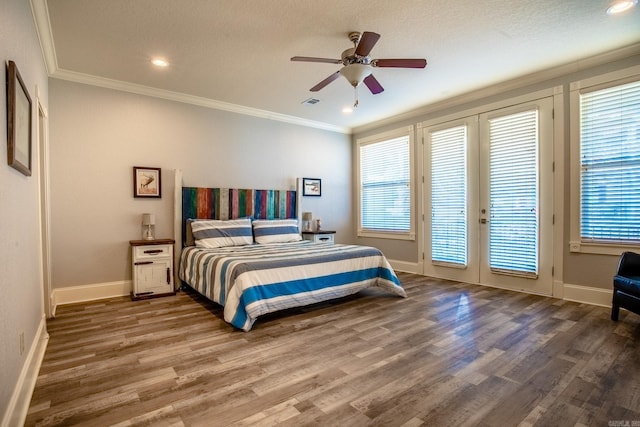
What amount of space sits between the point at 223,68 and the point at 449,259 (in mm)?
4155

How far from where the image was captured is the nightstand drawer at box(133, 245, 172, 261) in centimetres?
391

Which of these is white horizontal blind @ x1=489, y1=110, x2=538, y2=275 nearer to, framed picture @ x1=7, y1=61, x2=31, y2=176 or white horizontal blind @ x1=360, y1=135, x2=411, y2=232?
white horizontal blind @ x1=360, y1=135, x2=411, y2=232

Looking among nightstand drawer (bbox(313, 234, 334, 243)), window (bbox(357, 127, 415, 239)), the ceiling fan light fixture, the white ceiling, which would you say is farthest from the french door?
the ceiling fan light fixture

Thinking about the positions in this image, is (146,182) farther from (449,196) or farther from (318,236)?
(449,196)

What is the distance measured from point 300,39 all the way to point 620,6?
8.86 ft

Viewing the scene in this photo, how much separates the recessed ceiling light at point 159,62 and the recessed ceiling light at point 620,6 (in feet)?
13.9

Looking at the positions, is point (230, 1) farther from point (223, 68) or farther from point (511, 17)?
point (511, 17)

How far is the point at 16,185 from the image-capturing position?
6.23 feet

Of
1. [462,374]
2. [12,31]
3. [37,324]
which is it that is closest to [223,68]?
[12,31]

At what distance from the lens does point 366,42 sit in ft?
8.38

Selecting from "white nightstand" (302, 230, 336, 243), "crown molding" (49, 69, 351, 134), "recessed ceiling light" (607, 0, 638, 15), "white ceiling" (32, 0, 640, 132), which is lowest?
"white nightstand" (302, 230, 336, 243)

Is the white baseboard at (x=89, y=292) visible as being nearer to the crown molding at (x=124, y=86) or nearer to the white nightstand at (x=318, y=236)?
the crown molding at (x=124, y=86)

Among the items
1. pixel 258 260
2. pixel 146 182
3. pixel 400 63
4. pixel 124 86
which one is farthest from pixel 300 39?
pixel 146 182

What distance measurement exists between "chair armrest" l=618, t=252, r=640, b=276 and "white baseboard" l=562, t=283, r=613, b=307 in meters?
0.55
